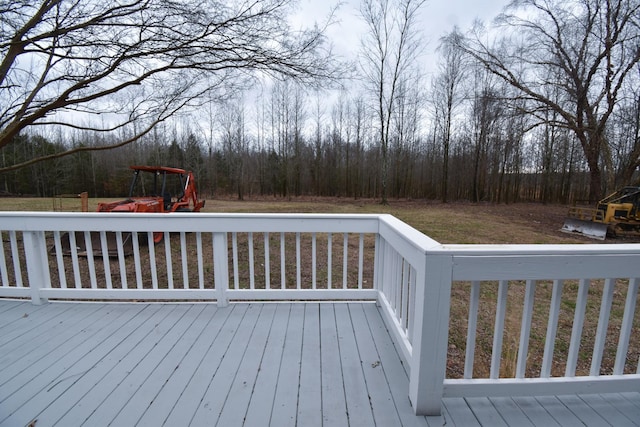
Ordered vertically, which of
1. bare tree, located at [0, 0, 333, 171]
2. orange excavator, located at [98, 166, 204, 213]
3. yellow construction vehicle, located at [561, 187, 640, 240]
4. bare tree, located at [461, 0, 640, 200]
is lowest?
yellow construction vehicle, located at [561, 187, 640, 240]

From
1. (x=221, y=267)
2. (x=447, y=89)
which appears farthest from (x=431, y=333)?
(x=447, y=89)

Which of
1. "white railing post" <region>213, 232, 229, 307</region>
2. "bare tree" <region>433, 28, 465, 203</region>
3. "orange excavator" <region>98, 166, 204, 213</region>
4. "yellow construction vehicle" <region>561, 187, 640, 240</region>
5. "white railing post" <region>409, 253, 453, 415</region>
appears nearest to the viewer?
"white railing post" <region>409, 253, 453, 415</region>

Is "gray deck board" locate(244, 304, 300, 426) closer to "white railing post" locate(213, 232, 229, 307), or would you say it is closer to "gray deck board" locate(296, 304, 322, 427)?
"gray deck board" locate(296, 304, 322, 427)

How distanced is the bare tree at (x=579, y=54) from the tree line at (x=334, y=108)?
6 cm

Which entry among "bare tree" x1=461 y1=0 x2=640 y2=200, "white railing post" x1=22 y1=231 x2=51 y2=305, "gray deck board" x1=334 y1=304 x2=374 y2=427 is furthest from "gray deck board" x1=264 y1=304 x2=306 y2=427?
"bare tree" x1=461 y1=0 x2=640 y2=200

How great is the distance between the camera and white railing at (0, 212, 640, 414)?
4.21 feet

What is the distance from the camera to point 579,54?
1038 cm

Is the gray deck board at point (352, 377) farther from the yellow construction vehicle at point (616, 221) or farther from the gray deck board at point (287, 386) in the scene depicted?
the yellow construction vehicle at point (616, 221)

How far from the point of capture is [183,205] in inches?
293

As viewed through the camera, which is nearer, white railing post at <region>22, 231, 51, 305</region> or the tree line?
white railing post at <region>22, 231, 51, 305</region>

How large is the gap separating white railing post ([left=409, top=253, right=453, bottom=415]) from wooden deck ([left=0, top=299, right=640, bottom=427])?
0.09m

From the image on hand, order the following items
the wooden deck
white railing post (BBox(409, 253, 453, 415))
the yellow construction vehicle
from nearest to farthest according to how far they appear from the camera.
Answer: white railing post (BBox(409, 253, 453, 415)), the wooden deck, the yellow construction vehicle

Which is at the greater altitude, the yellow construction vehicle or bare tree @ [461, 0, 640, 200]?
bare tree @ [461, 0, 640, 200]

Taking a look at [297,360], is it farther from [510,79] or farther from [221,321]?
[510,79]
